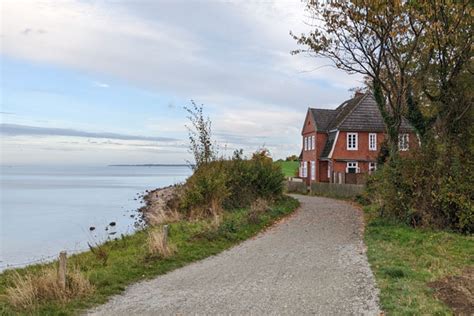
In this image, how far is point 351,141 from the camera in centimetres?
4372

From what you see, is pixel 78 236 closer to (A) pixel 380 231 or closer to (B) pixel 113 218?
(B) pixel 113 218

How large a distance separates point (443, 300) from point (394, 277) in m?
1.76

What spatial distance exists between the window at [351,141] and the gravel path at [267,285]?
29506 millimetres

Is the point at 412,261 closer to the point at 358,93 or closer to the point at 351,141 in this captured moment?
the point at 351,141

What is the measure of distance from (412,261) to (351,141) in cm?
3304

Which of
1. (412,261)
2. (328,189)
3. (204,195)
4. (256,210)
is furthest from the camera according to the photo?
(328,189)

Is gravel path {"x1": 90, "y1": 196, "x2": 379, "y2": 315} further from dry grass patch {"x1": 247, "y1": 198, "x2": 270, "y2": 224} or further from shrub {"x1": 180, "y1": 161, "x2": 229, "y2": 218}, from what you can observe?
shrub {"x1": 180, "y1": 161, "x2": 229, "y2": 218}

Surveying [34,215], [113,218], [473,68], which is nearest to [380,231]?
[473,68]

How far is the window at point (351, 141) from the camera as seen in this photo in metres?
43.7

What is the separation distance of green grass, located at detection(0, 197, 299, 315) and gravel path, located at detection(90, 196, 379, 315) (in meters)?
0.36

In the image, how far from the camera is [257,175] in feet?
82.4

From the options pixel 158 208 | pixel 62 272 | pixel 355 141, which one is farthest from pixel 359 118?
pixel 62 272

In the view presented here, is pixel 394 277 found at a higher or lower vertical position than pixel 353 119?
lower

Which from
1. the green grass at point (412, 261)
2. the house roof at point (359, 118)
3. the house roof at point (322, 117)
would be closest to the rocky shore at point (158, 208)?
the green grass at point (412, 261)
